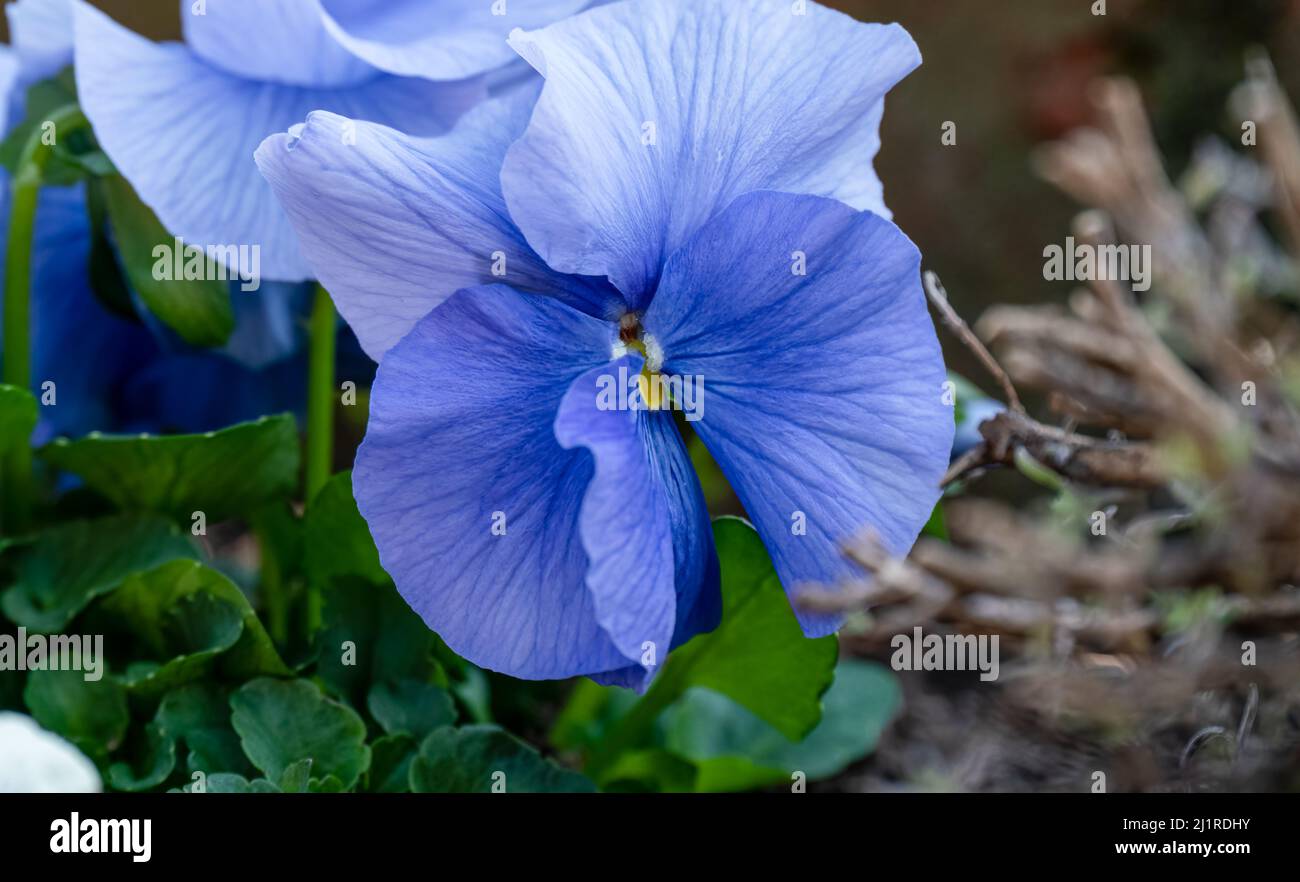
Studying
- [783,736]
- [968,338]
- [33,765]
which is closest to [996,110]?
[783,736]

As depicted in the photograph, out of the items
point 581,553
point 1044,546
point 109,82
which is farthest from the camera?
point 109,82

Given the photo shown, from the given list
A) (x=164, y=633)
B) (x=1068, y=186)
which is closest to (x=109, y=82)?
(x=164, y=633)

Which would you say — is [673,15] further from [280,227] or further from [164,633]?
[164,633]

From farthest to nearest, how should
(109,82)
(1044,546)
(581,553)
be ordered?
(109,82), (581,553), (1044,546)

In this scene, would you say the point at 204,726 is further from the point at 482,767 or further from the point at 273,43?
the point at 273,43

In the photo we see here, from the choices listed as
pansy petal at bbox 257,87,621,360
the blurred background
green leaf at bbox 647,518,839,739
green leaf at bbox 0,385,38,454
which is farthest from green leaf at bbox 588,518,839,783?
the blurred background

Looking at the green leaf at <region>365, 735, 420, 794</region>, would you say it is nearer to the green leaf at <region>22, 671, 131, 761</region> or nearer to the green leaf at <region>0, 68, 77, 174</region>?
the green leaf at <region>22, 671, 131, 761</region>

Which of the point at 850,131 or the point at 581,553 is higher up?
the point at 850,131
